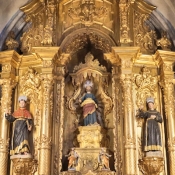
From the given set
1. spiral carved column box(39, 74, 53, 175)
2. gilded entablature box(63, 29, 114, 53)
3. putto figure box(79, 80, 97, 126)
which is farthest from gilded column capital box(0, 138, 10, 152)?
gilded entablature box(63, 29, 114, 53)

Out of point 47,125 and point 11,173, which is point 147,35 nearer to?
point 47,125

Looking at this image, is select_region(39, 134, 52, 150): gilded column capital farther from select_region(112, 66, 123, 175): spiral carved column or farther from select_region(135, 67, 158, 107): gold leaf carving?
select_region(135, 67, 158, 107): gold leaf carving

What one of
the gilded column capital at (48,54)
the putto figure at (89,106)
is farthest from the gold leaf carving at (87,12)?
the putto figure at (89,106)

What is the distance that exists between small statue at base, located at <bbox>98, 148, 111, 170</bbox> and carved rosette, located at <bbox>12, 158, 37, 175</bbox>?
1.35 meters

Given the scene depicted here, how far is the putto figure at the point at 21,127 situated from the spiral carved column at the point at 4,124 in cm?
19

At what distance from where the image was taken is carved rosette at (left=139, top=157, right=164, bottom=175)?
25.2ft

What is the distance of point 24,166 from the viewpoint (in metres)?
7.77

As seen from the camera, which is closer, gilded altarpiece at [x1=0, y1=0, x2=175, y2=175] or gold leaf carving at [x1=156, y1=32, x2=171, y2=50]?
gilded altarpiece at [x1=0, y1=0, x2=175, y2=175]

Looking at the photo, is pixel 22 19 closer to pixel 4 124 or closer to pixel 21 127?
pixel 4 124

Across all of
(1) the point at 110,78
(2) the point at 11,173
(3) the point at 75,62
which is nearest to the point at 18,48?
(3) the point at 75,62

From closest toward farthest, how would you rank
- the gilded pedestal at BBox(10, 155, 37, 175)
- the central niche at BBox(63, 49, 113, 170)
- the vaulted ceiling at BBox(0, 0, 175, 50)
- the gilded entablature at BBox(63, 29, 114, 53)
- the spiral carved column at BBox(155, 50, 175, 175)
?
the gilded pedestal at BBox(10, 155, 37, 175) → the spiral carved column at BBox(155, 50, 175, 175) → the central niche at BBox(63, 49, 113, 170) → the gilded entablature at BBox(63, 29, 114, 53) → the vaulted ceiling at BBox(0, 0, 175, 50)

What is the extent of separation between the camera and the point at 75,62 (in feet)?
30.7

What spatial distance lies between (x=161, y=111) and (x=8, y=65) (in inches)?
142

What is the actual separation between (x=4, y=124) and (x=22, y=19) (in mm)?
2899
